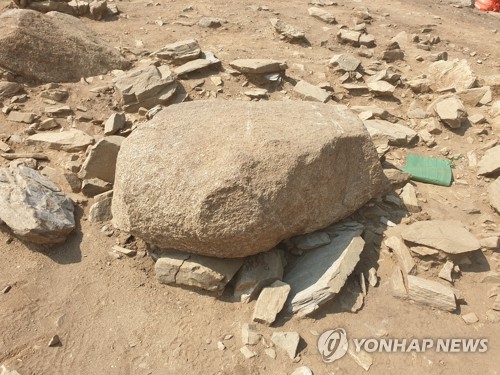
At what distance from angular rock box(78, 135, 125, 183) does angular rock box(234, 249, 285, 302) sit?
1.60 meters

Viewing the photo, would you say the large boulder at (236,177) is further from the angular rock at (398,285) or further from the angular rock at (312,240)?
the angular rock at (398,285)

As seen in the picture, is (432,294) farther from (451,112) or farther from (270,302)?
(451,112)

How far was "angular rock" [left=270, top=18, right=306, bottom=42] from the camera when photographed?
6613 millimetres

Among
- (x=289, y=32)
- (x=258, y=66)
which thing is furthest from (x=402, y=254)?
(x=289, y=32)

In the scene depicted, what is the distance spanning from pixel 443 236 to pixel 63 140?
3.71m

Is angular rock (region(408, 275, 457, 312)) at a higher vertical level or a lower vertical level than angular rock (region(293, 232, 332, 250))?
lower

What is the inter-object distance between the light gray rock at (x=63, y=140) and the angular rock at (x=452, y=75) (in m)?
4.44

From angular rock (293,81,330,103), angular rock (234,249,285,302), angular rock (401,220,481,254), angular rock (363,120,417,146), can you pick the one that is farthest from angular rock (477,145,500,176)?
angular rock (234,249,285,302)

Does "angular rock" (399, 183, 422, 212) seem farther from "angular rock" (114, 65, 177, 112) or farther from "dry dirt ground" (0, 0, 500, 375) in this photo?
"angular rock" (114, 65, 177, 112)

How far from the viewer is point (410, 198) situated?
3918mm

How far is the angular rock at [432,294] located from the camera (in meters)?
3.11

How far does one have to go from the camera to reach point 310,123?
3.34 metres

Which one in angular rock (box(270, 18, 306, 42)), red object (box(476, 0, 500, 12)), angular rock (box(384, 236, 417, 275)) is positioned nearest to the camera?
angular rock (box(384, 236, 417, 275))

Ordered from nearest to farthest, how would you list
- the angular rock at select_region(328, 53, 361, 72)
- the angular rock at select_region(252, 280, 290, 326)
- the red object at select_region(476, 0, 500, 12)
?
the angular rock at select_region(252, 280, 290, 326), the angular rock at select_region(328, 53, 361, 72), the red object at select_region(476, 0, 500, 12)
